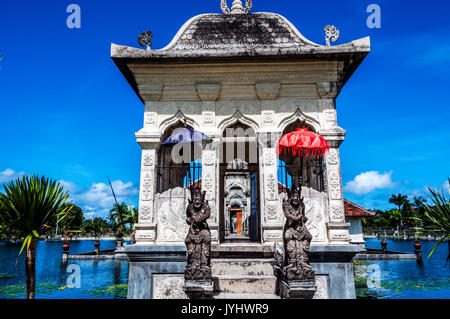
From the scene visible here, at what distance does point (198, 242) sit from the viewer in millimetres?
6863

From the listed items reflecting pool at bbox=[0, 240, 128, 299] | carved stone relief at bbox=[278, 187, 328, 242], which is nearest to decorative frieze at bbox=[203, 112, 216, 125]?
carved stone relief at bbox=[278, 187, 328, 242]

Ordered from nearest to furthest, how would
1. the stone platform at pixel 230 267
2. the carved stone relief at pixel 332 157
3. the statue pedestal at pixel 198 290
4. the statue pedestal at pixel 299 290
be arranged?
the statue pedestal at pixel 299 290, the statue pedestal at pixel 198 290, the stone platform at pixel 230 267, the carved stone relief at pixel 332 157

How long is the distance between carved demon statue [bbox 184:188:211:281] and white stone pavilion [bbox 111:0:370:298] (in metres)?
1.08

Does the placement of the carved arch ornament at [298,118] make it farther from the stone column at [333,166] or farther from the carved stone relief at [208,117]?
the carved stone relief at [208,117]

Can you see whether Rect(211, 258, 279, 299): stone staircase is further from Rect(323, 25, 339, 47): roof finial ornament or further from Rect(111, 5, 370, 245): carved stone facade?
Rect(323, 25, 339, 47): roof finial ornament

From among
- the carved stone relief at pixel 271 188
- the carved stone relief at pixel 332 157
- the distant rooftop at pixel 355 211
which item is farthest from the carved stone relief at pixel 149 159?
the distant rooftop at pixel 355 211

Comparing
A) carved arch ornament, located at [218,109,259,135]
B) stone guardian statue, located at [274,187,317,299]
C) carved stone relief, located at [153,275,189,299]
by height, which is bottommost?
carved stone relief, located at [153,275,189,299]

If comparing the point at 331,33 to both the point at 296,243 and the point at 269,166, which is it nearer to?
the point at 269,166

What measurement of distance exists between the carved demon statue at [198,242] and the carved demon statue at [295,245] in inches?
68.7

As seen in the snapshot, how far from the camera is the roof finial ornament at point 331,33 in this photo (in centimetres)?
906

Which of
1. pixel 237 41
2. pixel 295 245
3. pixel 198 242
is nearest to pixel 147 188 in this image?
pixel 198 242

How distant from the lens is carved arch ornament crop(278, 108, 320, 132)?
29.5ft

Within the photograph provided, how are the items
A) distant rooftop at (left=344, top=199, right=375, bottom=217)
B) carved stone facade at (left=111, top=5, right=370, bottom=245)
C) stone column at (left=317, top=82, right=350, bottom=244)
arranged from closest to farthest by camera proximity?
stone column at (left=317, top=82, right=350, bottom=244) → carved stone facade at (left=111, top=5, right=370, bottom=245) → distant rooftop at (left=344, top=199, right=375, bottom=217)

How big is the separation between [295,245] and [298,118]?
402cm
